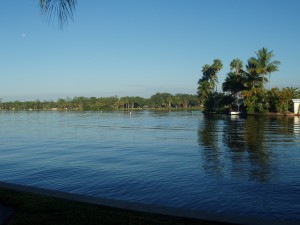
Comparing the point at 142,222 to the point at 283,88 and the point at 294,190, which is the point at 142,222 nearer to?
the point at 294,190

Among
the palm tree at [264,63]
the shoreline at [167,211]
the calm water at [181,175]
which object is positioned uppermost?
the palm tree at [264,63]

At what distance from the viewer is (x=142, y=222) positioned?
621cm

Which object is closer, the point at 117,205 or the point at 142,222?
the point at 142,222

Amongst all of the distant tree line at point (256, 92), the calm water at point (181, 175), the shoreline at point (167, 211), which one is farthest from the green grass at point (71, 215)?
the distant tree line at point (256, 92)

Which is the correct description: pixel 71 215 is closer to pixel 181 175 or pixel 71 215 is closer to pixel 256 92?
pixel 181 175

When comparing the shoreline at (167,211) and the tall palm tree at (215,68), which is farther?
the tall palm tree at (215,68)

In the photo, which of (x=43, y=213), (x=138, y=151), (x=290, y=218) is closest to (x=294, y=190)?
(x=290, y=218)

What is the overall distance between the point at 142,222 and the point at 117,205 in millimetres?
1498

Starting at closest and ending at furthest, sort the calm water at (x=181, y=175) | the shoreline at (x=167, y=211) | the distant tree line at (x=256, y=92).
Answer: the shoreline at (x=167, y=211), the calm water at (x=181, y=175), the distant tree line at (x=256, y=92)

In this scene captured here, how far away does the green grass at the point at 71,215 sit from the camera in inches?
247

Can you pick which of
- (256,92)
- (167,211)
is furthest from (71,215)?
(256,92)

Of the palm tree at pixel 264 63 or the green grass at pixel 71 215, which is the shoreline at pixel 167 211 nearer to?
the green grass at pixel 71 215

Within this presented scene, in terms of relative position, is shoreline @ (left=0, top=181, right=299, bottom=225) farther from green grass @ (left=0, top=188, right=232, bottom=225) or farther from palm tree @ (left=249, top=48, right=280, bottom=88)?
palm tree @ (left=249, top=48, right=280, bottom=88)

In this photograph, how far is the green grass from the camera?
6266 mm
